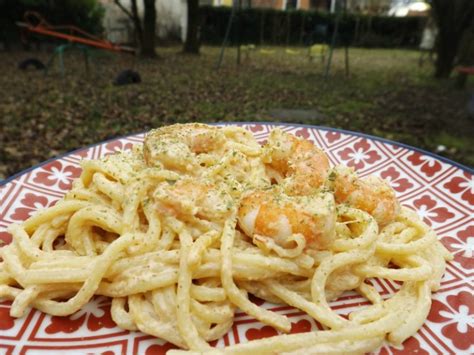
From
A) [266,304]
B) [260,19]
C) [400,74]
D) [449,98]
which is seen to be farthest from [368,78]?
[266,304]

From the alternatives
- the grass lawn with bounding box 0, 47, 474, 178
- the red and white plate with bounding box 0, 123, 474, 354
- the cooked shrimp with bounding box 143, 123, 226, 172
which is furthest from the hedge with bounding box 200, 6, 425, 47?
the cooked shrimp with bounding box 143, 123, 226, 172

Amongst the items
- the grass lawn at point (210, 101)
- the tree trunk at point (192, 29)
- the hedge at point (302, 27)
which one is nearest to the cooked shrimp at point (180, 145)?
the grass lawn at point (210, 101)

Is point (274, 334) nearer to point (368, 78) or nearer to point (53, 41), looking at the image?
point (368, 78)

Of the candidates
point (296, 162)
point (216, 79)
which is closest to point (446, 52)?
point (216, 79)

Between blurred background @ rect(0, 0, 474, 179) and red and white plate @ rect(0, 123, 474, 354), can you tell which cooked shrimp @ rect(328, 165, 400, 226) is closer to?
red and white plate @ rect(0, 123, 474, 354)

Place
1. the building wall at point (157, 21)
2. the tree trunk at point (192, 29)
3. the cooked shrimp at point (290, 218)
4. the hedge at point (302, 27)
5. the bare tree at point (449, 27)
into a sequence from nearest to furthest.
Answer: the cooked shrimp at point (290, 218) < the bare tree at point (449, 27) < the tree trunk at point (192, 29) < the building wall at point (157, 21) < the hedge at point (302, 27)

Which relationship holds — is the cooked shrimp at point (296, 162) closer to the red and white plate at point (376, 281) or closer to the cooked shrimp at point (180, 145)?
the cooked shrimp at point (180, 145)
